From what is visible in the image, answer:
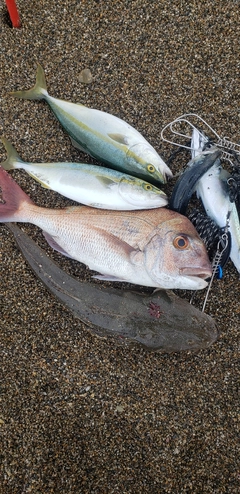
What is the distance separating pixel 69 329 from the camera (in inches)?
116

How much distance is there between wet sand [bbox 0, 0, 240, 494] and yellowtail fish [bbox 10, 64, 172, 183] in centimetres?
22

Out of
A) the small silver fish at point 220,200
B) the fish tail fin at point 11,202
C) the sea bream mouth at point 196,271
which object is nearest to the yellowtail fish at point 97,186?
the fish tail fin at point 11,202

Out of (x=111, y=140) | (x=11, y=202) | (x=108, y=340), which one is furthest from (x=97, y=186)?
(x=108, y=340)

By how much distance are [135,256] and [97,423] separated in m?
1.19

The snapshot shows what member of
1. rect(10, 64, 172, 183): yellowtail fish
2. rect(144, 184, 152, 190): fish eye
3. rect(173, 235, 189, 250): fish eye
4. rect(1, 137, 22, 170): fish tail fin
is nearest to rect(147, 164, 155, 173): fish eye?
rect(10, 64, 172, 183): yellowtail fish

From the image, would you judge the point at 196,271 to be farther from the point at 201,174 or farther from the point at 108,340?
the point at 108,340

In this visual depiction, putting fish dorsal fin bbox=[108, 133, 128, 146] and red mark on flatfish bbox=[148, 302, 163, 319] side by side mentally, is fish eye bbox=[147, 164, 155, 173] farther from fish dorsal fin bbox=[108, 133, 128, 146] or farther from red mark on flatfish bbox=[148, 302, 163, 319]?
red mark on flatfish bbox=[148, 302, 163, 319]

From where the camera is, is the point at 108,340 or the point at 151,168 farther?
the point at 108,340

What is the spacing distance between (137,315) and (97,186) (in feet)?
2.93

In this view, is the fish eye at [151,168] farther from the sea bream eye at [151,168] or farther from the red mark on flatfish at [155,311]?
the red mark on flatfish at [155,311]

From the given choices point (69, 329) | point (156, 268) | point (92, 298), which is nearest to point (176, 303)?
point (156, 268)

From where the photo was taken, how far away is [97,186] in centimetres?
273

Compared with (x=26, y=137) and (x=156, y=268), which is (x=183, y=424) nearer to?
(x=156, y=268)

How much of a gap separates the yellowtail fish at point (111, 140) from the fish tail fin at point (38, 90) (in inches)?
5.1
